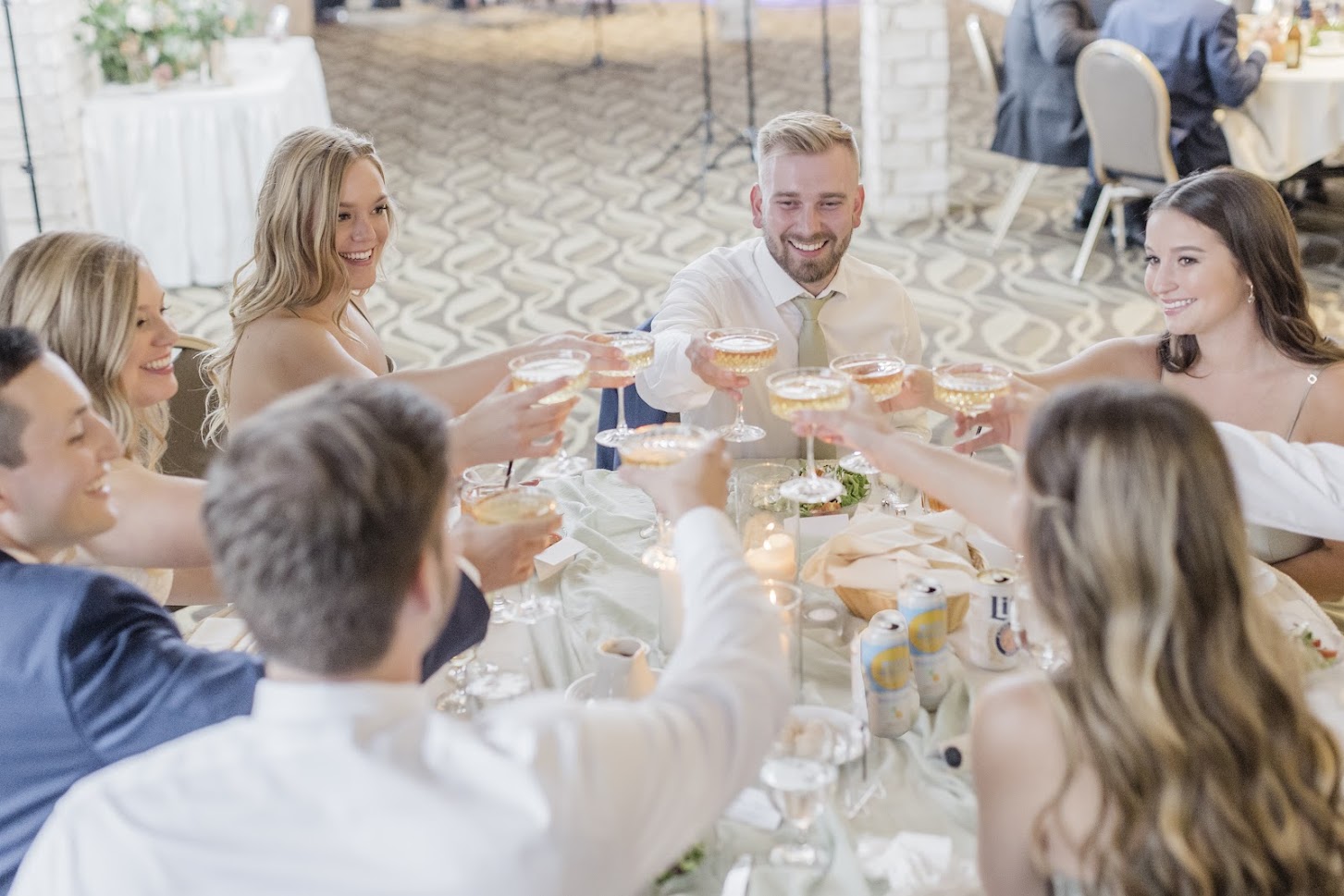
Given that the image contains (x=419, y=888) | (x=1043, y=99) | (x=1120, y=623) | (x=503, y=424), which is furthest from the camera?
(x=1043, y=99)

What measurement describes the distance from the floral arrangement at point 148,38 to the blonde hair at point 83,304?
514cm

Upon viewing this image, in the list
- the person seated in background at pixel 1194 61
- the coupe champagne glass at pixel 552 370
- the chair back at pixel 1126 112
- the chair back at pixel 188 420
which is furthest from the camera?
the person seated in background at pixel 1194 61

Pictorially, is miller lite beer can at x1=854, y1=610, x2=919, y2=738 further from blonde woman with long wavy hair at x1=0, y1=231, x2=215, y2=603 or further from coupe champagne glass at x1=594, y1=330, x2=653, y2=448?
blonde woman with long wavy hair at x1=0, y1=231, x2=215, y2=603

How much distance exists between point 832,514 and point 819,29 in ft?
37.5

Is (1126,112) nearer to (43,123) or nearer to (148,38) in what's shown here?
(148,38)

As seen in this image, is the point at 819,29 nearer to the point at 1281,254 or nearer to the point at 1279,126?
the point at 1279,126

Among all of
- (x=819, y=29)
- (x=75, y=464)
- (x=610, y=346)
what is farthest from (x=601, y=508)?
(x=819, y=29)

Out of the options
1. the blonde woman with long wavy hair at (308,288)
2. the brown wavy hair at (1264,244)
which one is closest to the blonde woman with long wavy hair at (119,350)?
the blonde woman with long wavy hair at (308,288)

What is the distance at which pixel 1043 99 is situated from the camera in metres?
6.88

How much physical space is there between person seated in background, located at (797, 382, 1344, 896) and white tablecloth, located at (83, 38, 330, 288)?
606 centimetres

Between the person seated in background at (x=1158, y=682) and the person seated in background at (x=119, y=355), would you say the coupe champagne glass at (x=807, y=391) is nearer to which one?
the person seated in background at (x=1158, y=682)

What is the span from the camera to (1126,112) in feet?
20.2

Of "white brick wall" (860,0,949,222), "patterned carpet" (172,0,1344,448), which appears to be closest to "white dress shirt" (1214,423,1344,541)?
"patterned carpet" (172,0,1344,448)

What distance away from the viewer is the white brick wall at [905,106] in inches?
289
